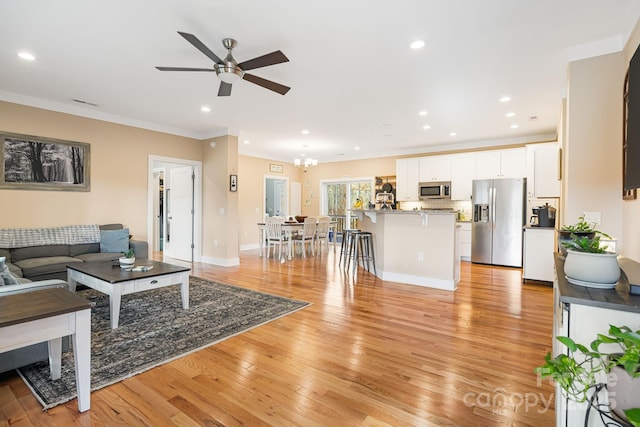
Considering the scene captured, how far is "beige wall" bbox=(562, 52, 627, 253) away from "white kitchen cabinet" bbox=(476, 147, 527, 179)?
362 cm

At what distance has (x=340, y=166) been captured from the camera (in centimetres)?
938

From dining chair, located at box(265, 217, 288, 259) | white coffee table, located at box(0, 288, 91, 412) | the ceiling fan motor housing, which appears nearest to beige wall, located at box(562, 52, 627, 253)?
the ceiling fan motor housing

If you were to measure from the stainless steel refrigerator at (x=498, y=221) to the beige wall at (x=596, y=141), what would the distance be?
3.38 metres

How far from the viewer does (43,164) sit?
14.8 ft

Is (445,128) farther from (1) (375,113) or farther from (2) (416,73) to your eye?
(2) (416,73)

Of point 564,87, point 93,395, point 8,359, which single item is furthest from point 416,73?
point 8,359

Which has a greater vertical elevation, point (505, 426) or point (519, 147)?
point (519, 147)

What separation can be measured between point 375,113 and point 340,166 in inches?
172

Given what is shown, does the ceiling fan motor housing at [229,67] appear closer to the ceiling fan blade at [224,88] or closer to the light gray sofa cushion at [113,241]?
the ceiling fan blade at [224,88]

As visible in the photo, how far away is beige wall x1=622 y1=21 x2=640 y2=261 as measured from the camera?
2256 mm

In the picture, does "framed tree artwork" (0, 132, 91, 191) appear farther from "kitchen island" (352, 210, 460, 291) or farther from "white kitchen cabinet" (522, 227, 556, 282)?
"white kitchen cabinet" (522, 227, 556, 282)

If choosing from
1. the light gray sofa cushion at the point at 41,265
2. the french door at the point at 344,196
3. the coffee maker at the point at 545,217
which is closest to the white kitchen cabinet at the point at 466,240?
the coffee maker at the point at 545,217

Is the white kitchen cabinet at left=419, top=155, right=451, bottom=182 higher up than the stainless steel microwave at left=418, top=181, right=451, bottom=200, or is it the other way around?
the white kitchen cabinet at left=419, top=155, right=451, bottom=182

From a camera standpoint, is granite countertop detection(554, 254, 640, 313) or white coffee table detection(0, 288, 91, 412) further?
white coffee table detection(0, 288, 91, 412)
